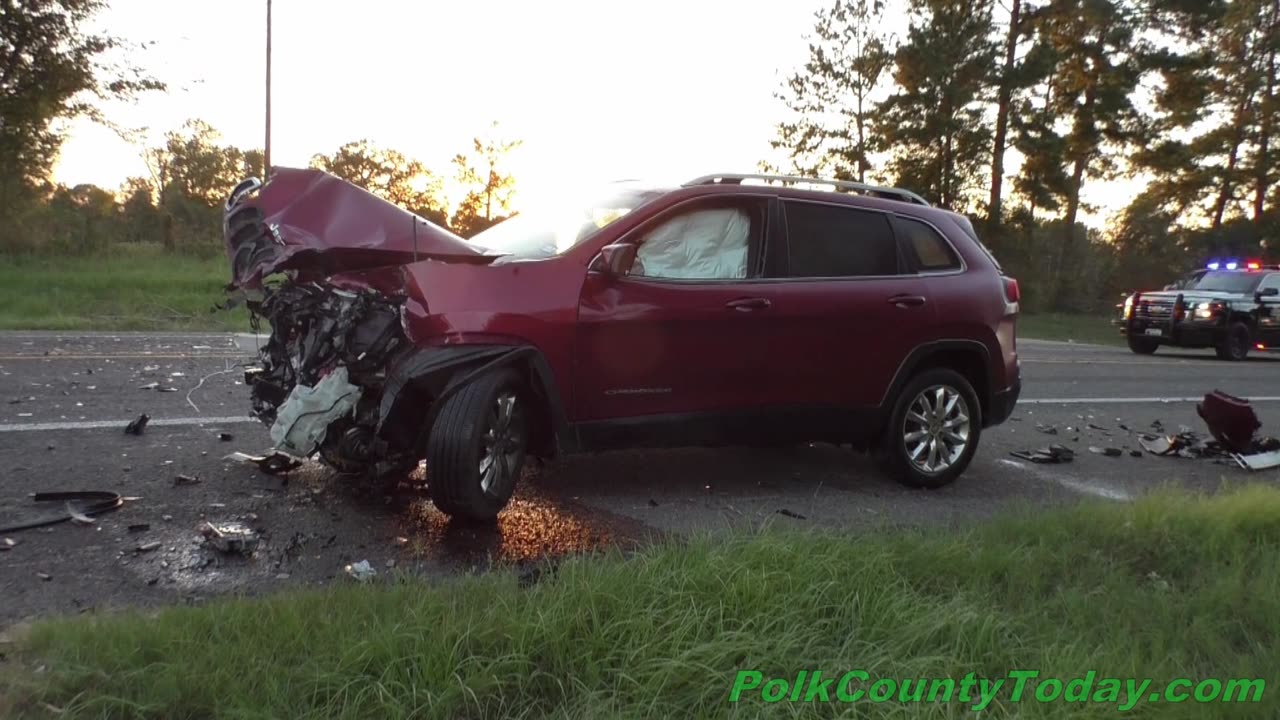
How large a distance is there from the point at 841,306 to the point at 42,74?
23.1m

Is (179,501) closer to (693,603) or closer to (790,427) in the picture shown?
(693,603)

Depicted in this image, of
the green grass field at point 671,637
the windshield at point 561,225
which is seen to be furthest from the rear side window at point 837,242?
the green grass field at point 671,637

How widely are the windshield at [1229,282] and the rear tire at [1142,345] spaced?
1625 millimetres

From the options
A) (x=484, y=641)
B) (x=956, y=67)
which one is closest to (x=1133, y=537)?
(x=484, y=641)

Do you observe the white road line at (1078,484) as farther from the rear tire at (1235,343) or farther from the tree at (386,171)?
the tree at (386,171)

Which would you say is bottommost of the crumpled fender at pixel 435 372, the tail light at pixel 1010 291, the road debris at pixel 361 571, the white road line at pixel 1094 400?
the road debris at pixel 361 571

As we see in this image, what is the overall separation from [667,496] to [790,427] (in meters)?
0.81

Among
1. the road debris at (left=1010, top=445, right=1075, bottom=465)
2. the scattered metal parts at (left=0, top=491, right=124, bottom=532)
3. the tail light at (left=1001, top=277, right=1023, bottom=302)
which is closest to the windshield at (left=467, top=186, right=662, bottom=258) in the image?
the scattered metal parts at (left=0, top=491, right=124, bottom=532)

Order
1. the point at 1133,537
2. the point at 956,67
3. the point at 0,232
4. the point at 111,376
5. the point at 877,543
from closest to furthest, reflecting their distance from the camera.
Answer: the point at 877,543 < the point at 1133,537 < the point at 111,376 < the point at 0,232 < the point at 956,67

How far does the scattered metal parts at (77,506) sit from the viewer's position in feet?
12.8

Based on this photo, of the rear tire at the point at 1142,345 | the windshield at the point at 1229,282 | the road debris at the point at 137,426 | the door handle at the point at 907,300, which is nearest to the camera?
the door handle at the point at 907,300

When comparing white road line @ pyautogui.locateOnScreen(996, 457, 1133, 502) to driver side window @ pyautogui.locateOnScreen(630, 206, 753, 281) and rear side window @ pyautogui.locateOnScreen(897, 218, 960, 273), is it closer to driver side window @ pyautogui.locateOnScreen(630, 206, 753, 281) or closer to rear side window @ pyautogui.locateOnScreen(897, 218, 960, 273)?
rear side window @ pyautogui.locateOnScreen(897, 218, 960, 273)

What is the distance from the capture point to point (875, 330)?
17.2ft

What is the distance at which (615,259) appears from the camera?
4.30 meters
